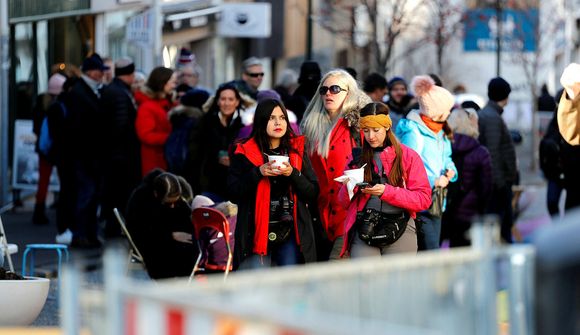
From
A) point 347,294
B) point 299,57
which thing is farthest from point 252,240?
point 299,57

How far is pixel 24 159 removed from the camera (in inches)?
783

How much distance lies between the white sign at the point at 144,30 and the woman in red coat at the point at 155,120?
626 centimetres

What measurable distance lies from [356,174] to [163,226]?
3.02 metres

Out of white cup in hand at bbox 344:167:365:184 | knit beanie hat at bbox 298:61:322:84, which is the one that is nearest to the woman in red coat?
knit beanie hat at bbox 298:61:322:84

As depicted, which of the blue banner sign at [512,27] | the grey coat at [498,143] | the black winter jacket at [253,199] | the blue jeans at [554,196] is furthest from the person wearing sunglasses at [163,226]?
the blue banner sign at [512,27]

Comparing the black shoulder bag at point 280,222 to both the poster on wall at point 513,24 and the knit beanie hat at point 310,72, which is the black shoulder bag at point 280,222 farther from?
the poster on wall at point 513,24

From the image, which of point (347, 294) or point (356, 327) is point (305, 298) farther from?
point (356, 327)

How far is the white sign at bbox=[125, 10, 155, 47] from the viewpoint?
22219mm

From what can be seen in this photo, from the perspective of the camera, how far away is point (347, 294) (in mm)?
3885

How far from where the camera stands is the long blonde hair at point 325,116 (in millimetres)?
10094

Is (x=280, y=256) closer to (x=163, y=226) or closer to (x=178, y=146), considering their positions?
(x=163, y=226)

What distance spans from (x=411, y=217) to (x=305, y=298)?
5.74 metres

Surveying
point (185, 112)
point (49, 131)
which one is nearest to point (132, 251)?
point (185, 112)

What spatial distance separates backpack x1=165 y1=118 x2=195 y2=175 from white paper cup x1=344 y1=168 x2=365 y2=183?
5.88 m
